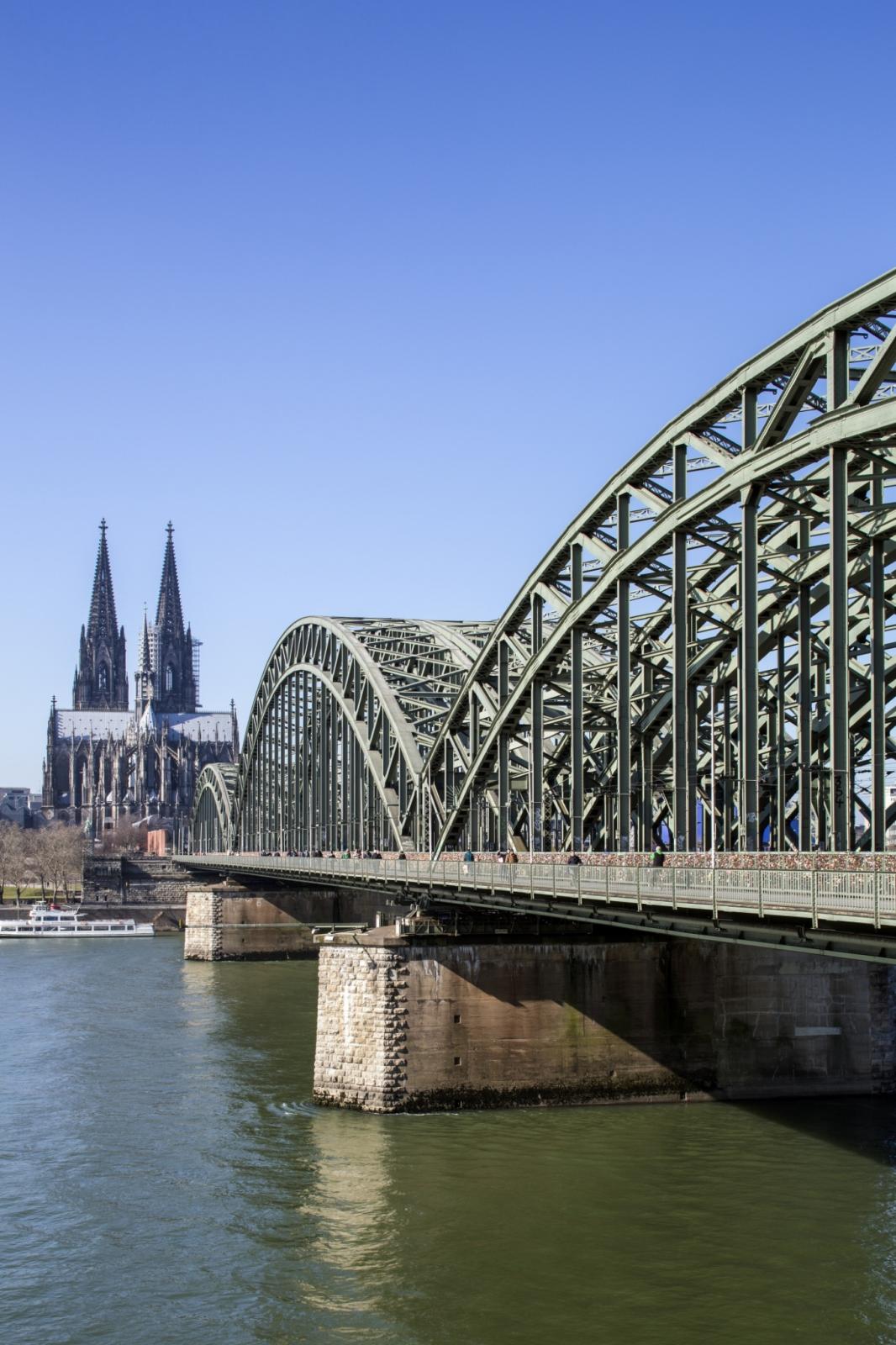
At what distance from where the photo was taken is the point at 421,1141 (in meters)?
40.0

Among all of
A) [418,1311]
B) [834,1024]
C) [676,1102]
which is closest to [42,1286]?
[418,1311]

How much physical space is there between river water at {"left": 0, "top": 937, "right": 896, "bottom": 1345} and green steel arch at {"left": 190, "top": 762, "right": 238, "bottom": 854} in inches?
3793

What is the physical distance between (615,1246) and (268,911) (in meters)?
75.1

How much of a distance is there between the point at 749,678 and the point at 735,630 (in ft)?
27.0

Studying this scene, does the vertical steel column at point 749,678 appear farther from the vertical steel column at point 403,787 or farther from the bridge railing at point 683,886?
the vertical steel column at point 403,787

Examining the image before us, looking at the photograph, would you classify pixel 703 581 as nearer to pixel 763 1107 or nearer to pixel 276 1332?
pixel 763 1107

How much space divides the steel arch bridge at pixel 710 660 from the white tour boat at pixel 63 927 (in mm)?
49473

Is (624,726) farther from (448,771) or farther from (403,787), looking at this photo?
(403,787)

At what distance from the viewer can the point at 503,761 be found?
54.5 meters

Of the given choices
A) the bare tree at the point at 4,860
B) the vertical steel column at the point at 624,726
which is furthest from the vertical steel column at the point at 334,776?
the bare tree at the point at 4,860

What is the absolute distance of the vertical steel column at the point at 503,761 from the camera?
176 feet

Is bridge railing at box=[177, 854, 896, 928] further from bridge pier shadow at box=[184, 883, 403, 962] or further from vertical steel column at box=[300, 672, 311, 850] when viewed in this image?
vertical steel column at box=[300, 672, 311, 850]

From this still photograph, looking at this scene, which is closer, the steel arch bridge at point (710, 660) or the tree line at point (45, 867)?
the steel arch bridge at point (710, 660)

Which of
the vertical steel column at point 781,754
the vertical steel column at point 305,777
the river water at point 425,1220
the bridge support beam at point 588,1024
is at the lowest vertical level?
the river water at point 425,1220
